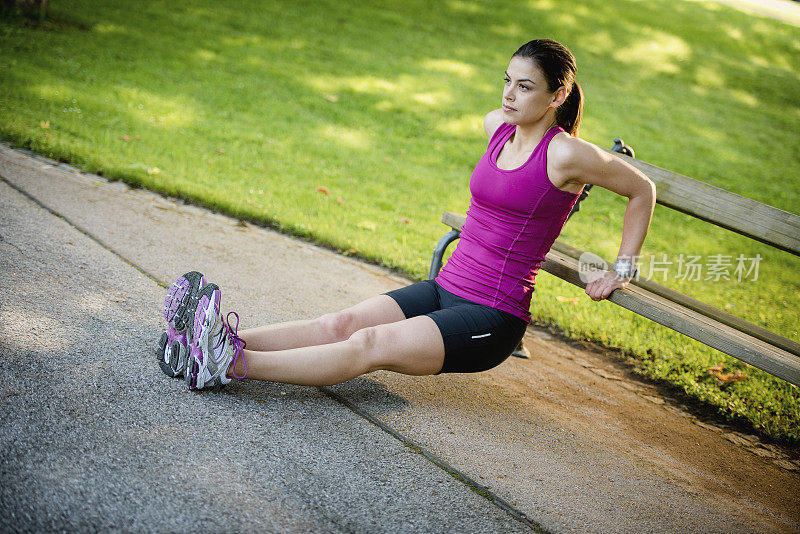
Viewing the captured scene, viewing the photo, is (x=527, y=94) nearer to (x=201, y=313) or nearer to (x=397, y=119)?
(x=201, y=313)

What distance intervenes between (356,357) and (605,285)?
4.00 feet

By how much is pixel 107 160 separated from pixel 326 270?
2444 mm

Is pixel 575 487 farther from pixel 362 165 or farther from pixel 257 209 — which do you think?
pixel 362 165

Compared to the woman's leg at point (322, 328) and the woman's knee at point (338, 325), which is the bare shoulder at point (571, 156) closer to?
the woman's leg at point (322, 328)

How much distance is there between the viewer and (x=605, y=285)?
307cm

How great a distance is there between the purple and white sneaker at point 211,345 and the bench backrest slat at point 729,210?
236cm

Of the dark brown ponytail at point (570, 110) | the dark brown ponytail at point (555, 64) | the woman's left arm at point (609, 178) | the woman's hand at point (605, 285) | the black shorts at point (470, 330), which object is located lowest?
the black shorts at point (470, 330)

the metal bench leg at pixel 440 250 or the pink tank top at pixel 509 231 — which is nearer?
the pink tank top at pixel 509 231

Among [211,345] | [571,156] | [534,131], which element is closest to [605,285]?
[571,156]

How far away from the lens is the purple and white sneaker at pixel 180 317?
2664mm

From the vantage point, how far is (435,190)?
22.5ft

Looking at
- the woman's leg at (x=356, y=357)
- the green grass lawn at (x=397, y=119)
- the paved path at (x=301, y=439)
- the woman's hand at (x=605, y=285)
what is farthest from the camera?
the green grass lawn at (x=397, y=119)

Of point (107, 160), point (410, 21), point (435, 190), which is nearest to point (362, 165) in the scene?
point (435, 190)

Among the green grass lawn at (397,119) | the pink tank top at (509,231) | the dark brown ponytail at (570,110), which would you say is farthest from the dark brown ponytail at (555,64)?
the green grass lawn at (397,119)
